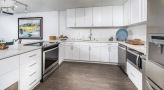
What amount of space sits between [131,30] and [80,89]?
3.17 m

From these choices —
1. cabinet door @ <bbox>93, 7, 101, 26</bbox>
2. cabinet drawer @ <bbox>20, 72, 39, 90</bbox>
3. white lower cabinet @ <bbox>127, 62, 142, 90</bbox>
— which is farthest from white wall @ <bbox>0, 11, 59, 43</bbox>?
white lower cabinet @ <bbox>127, 62, 142, 90</bbox>

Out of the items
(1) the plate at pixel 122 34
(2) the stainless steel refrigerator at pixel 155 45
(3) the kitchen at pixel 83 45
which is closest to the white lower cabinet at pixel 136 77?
(3) the kitchen at pixel 83 45

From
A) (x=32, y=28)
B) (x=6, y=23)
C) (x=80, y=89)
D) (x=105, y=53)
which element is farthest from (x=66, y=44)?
(x=6, y=23)

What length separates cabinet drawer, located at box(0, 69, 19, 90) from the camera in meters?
1.47

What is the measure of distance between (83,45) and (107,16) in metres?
1.54

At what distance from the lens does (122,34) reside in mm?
4430

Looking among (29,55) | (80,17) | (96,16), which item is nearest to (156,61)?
(29,55)

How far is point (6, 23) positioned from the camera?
563 cm

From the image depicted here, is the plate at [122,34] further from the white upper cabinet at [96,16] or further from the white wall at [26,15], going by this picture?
the white wall at [26,15]

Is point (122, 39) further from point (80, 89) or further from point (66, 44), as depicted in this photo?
point (80, 89)

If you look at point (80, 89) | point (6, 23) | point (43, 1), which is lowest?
point (80, 89)

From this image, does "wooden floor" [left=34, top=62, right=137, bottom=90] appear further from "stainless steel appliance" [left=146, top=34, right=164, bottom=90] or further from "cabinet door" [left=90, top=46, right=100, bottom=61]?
"stainless steel appliance" [left=146, top=34, right=164, bottom=90]

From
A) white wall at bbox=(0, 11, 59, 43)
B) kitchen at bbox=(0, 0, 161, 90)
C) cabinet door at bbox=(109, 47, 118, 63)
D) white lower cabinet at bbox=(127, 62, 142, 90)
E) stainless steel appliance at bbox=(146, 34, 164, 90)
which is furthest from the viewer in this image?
white wall at bbox=(0, 11, 59, 43)

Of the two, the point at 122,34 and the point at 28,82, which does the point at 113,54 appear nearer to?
the point at 122,34
